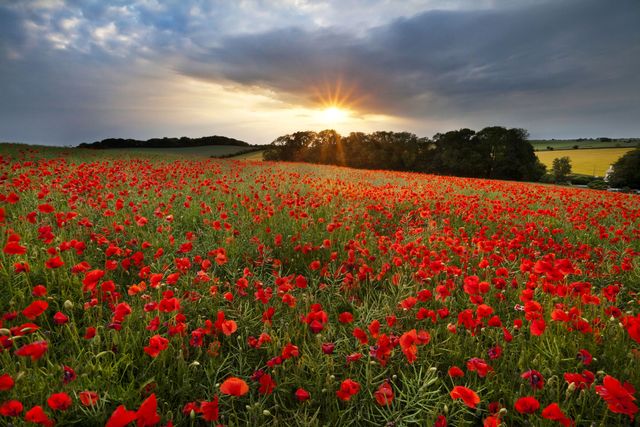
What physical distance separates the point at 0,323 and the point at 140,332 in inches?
36.3

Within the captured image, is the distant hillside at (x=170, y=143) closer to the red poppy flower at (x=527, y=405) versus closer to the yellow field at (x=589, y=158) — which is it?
the red poppy flower at (x=527, y=405)

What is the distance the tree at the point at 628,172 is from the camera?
47969mm

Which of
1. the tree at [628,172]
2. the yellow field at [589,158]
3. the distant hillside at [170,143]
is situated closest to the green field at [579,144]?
the yellow field at [589,158]

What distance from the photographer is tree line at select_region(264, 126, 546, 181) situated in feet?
150

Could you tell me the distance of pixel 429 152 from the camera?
50625 millimetres

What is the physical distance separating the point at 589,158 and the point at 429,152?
5337cm

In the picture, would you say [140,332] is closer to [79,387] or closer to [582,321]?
[79,387]

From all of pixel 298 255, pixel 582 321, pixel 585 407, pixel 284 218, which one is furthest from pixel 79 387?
pixel 284 218

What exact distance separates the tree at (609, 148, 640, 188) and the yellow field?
16.3 metres

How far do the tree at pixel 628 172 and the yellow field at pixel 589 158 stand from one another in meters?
16.3

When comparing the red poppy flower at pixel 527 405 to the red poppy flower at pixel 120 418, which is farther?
the red poppy flower at pixel 527 405

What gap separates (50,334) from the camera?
2.47 meters

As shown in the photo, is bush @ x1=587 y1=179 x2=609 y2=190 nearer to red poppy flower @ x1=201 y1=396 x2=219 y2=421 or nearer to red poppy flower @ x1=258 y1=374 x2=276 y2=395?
red poppy flower @ x1=258 y1=374 x2=276 y2=395

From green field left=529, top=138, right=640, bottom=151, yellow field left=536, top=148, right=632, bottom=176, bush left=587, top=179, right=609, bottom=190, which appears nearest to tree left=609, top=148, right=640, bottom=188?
bush left=587, top=179, right=609, bottom=190
